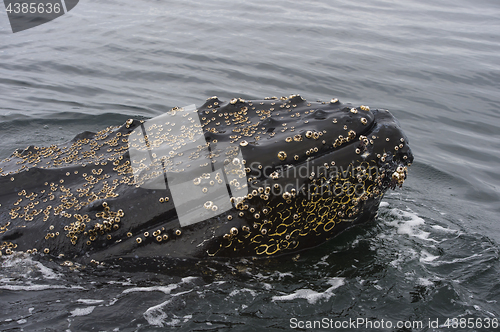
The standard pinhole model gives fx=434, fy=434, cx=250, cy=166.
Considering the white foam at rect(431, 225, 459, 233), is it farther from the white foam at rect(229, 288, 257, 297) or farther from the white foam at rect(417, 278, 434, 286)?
the white foam at rect(229, 288, 257, 297)

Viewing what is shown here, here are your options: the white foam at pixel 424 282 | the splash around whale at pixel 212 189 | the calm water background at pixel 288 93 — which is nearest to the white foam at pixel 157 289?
the calm water background at pixel 288 93

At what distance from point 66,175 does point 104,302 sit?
1.35 metres

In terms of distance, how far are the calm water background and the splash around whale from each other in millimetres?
313

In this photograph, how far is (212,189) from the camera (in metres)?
4.18

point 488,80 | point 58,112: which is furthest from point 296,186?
point 488,80

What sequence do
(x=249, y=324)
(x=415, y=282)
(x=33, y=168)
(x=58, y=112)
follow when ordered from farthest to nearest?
1. (x=58, y=112)
2. (x=415, y=282)
3. (x=33, y=168)
4. (x=249, y=324)

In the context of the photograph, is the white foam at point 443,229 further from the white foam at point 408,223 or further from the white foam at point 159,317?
the white foam at point 159,317

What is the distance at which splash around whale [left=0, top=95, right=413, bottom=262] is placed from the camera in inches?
163

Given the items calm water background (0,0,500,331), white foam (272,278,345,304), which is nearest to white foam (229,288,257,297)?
calm water background (0,0,500,331)

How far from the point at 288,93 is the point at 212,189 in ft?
29.7

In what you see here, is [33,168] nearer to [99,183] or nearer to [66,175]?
[66,175]

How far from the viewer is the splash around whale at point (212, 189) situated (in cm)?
413

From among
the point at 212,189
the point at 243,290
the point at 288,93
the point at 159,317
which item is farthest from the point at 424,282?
the point at 288,93

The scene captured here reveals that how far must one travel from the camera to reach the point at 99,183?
436 centimetres
